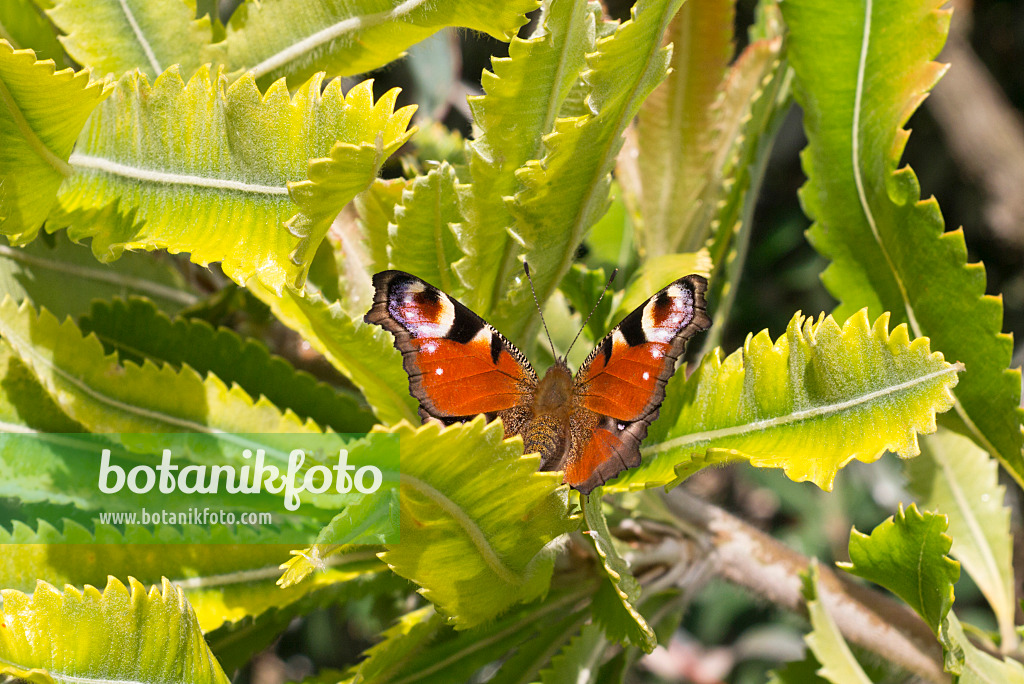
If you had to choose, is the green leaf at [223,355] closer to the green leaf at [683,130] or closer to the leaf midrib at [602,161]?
the leaf midrib at [602,161]

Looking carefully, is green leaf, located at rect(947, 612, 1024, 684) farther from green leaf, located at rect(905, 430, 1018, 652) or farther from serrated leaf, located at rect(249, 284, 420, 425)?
serrated leaf, located at rect(249, 284, 420, 425)

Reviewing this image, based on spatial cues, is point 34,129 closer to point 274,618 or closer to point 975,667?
point 274,618

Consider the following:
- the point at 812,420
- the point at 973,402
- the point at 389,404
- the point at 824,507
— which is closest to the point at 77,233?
the point at 389,404

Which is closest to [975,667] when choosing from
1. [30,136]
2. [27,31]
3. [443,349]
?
[443,349]

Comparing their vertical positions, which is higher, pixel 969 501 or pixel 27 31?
pixel 27 31

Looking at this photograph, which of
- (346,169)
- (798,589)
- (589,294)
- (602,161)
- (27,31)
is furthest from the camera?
(798,589)

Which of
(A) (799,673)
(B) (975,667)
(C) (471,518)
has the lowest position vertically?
(A) (799,673)
